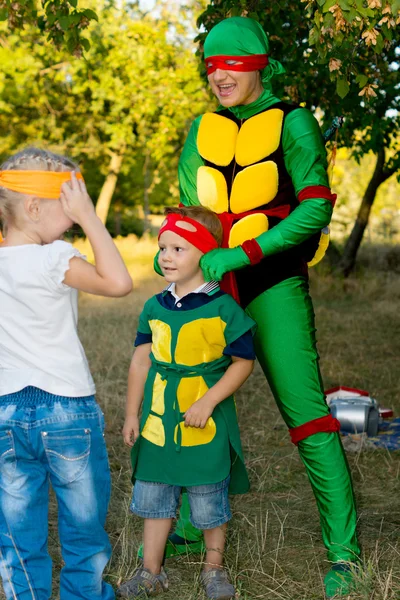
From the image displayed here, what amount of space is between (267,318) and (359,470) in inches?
68.9

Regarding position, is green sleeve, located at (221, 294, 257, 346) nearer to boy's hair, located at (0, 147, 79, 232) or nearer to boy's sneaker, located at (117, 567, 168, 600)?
boy's hair, located at (0, 147, 79, 232)

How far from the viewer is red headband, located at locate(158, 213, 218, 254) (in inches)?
112

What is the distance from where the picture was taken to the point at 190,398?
112 inches

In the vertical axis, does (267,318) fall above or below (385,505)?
above

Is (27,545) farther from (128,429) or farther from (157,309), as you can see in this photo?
(157,309)

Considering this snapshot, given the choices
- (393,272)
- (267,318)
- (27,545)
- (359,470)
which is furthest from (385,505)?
(393,272)

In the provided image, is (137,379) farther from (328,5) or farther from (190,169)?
(328,5)

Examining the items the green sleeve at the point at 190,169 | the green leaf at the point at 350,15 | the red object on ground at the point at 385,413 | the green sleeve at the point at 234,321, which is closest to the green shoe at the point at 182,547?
the green sleeve at the point at 234,321

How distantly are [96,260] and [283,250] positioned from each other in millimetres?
806

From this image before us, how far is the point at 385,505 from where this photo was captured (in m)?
4.07

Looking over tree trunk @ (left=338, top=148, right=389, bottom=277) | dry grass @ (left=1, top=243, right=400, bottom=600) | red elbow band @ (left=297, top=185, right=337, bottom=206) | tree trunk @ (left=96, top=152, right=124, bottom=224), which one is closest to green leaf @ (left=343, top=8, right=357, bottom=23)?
red elbow band @ (left=297, top=185, right=337, bottom=206)

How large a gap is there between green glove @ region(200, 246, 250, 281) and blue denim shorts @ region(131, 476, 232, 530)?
725mm

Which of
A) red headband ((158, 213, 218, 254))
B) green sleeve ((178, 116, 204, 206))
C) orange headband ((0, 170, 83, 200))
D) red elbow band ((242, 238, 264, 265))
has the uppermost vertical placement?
green sleeve ((178, 116, 204, 206))

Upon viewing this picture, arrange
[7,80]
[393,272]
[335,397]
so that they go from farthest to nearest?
[7,80] < [393,272] < [335,397]
